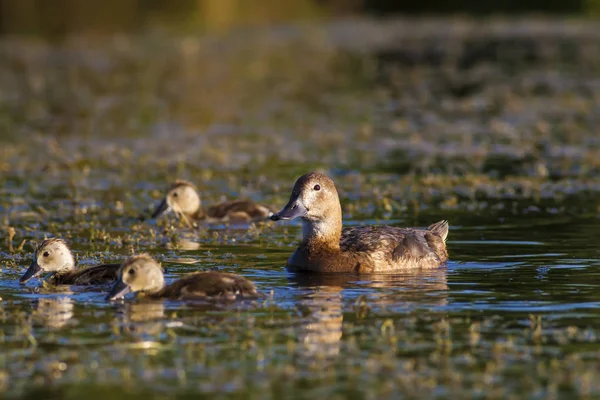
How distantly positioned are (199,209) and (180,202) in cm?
35

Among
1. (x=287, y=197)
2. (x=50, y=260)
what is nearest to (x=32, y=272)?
(x=50, y=260)

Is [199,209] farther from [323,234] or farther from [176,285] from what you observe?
[176,285]

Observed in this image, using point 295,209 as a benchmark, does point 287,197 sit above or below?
above

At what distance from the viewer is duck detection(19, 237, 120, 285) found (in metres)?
12.2

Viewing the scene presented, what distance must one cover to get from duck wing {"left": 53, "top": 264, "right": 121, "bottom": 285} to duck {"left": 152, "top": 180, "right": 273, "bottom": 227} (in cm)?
454

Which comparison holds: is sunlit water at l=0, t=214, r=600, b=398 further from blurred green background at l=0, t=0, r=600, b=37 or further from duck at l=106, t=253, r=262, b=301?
blurred green background at l=0, t=0, r=600, b=37

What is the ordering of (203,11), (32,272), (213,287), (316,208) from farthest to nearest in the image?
(203,11) → (316,208) → (32,272) → (213,287)

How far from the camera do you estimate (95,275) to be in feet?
40.0

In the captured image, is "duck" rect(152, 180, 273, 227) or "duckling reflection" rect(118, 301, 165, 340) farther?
"duck" rect(152, 180, 273, 227)

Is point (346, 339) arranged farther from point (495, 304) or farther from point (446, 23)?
point (446, 23)

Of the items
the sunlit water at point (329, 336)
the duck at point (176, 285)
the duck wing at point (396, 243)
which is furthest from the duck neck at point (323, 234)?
the duck at point (176, 285)

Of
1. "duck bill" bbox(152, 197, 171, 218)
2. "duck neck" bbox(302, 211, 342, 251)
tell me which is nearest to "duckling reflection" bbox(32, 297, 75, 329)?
"duck neck" bbox(302, 211, 342, 251)

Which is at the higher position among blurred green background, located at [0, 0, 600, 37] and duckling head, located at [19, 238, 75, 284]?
blurred green background, located at [0, 0, 600, 37]

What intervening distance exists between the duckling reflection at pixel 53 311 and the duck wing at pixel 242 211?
532cm
